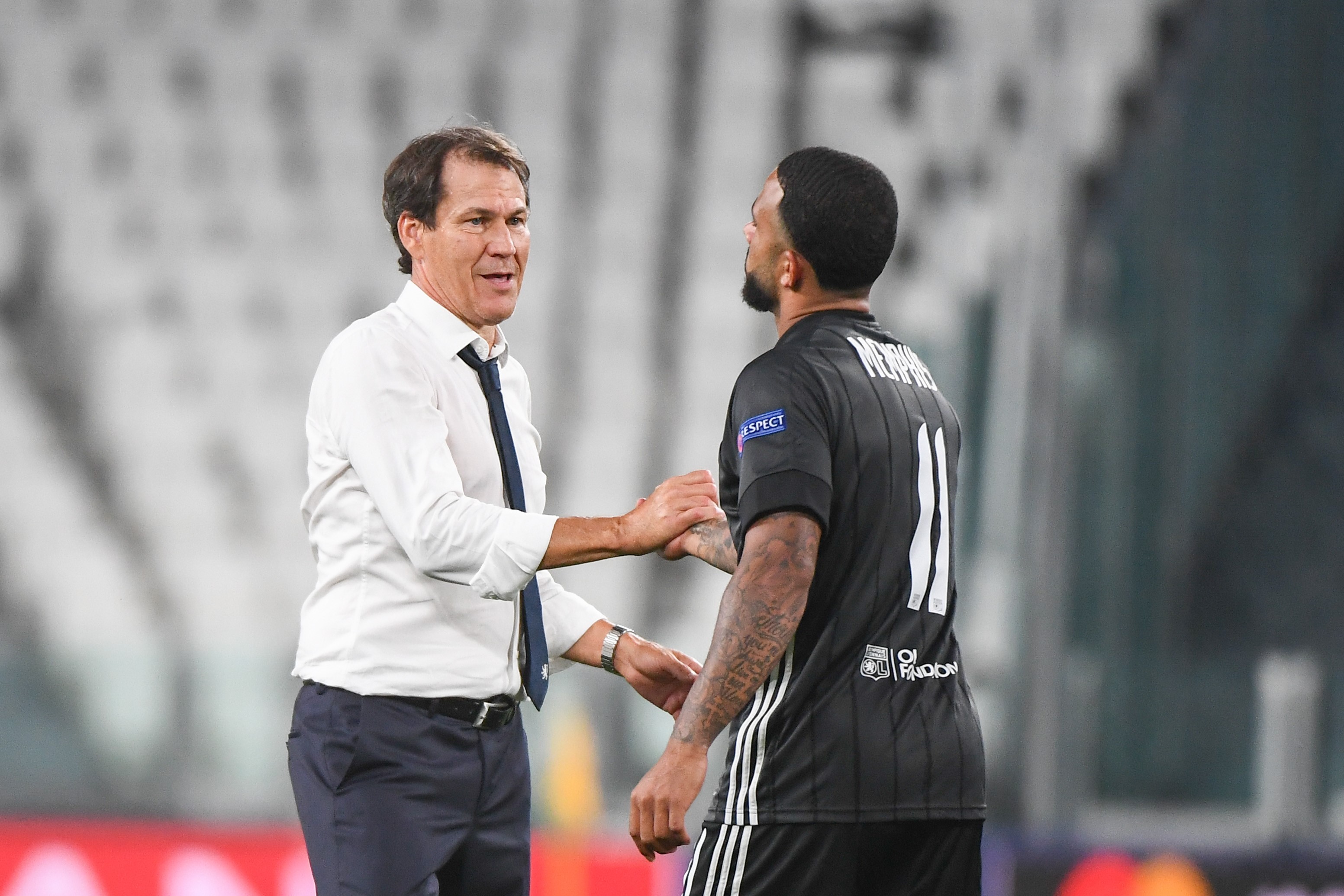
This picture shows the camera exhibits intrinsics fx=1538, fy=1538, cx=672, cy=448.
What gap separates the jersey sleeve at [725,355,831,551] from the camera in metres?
1.64

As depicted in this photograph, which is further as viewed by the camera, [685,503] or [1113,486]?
[1113,486]

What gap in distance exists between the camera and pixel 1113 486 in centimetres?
493

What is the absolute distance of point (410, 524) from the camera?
179 centimetres

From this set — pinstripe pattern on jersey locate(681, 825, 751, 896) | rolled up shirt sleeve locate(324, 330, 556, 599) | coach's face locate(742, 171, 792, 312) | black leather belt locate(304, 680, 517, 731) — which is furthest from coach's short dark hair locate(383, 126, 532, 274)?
pinstripe pattern on jersey locate(681, 825, 751, 896)

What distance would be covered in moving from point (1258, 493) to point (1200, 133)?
1212 millimetres

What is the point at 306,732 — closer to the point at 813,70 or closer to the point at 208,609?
the point at 208,609

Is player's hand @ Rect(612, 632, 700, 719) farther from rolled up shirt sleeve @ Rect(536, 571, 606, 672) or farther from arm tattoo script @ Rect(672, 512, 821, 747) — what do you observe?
arm tattoo script @ Rect(672, 512, 821, 747)

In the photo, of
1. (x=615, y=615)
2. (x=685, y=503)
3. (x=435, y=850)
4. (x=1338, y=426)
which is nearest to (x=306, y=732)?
(x=435, y=850)

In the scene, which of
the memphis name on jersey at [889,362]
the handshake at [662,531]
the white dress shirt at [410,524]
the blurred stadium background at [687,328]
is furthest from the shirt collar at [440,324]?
the blurred stadium background at [687,328]

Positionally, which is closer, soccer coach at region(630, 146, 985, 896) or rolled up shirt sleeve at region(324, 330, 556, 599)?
soccer coach at region(630, 146, 985, 896)

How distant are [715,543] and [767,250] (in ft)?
1.17

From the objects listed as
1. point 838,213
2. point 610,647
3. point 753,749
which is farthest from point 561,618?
point 838,213

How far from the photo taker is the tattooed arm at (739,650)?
5.36 ft

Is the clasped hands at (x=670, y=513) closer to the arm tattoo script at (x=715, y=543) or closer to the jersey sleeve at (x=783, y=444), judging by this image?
the arm tattoo script at (x=715, y=543)
